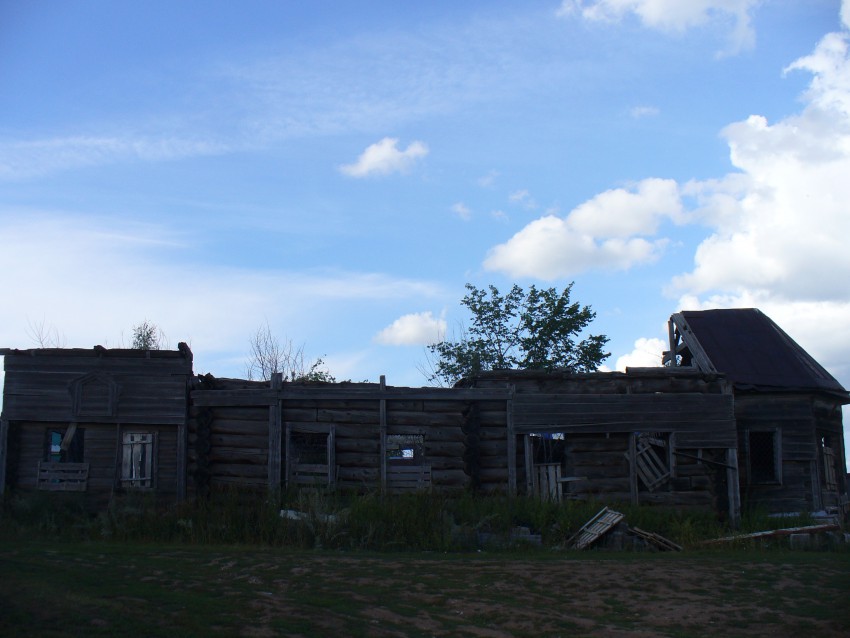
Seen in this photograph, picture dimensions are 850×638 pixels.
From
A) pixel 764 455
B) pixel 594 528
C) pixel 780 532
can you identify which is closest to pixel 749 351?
pixel 764 455

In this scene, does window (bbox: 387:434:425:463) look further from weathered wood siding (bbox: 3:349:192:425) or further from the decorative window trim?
the decorative window trim

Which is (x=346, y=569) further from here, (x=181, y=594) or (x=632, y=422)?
(x=632, y=422)

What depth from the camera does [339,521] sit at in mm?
17547

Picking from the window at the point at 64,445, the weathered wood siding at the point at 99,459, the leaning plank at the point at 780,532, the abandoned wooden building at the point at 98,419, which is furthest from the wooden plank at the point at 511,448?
the window at the point at 64,445

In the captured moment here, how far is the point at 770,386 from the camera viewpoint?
24953mm

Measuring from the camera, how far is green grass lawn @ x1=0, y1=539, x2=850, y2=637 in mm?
→ 10211

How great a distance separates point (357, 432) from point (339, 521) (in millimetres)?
4834

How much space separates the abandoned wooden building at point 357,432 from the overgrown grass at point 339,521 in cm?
126

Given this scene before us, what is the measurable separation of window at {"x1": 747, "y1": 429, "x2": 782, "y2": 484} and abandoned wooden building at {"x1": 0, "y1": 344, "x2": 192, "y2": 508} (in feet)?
52.2

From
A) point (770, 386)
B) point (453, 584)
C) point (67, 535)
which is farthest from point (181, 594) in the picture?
point (770, 386)

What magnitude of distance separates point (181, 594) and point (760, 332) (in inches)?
849

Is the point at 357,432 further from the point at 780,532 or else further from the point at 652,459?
the point at 780,532

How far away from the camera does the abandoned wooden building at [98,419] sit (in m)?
21.5

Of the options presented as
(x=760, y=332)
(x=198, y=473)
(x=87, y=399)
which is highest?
(x=760, y=332)
